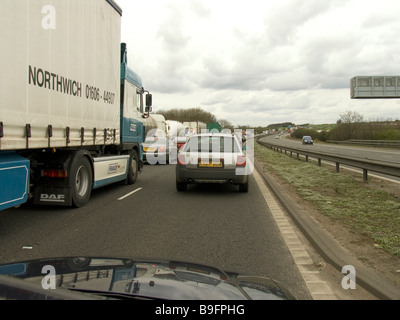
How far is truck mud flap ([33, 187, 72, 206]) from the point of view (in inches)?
274

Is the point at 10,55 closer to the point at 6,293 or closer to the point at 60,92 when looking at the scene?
the point at 60,92

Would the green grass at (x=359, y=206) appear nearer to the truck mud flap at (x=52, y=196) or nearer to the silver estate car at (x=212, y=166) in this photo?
the silver estate car at (x=212, y=166)

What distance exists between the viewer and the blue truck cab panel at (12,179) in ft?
16.0

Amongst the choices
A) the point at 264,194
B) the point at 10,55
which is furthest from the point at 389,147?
the point at 10,55

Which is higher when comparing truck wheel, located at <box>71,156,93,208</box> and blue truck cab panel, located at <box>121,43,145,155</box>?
blue truck cab panel, located at <box>121,43,145,155</box>

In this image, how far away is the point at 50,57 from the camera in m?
5.97

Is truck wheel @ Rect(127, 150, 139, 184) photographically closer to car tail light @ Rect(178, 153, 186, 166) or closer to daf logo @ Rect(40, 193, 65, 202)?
car tail light @ Rect(178, 153, 186, 166)

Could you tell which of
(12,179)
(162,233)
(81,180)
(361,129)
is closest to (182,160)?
(81,180)

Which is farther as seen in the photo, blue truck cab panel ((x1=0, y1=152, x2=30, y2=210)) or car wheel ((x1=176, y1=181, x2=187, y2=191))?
car wheel ((x1=176, y1=181, x2=187, y2=191))

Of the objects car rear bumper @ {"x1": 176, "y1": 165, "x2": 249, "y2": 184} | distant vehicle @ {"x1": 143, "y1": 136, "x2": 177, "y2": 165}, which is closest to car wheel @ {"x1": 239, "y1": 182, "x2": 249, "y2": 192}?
car rear bumper @ {"x1": 176, "y1": 165, "x2": 249, "y2": 184}

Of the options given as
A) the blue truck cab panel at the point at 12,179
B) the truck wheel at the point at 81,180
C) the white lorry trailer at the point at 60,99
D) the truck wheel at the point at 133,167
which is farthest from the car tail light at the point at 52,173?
the truck wheel at the point at 133,167

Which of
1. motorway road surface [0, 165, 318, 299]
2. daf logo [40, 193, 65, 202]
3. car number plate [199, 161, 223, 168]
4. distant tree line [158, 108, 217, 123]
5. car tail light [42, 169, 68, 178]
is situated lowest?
motorway road surface [0, 165, 318, 299]

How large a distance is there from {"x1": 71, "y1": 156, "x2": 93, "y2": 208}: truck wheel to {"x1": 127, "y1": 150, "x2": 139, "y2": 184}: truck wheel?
10.9ft

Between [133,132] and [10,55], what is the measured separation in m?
6.84
